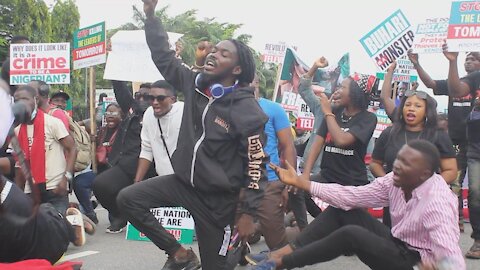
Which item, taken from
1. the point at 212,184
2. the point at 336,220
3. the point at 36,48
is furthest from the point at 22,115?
the point at 36,48

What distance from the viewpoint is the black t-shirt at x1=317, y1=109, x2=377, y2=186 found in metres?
5.93

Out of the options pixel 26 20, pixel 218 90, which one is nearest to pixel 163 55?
pixel 218 90

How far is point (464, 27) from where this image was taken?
7.61m

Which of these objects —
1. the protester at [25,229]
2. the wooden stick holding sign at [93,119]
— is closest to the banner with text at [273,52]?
the wooden stick holding sign at [93,119]

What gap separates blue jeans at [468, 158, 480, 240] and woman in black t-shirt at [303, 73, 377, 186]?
1.25m

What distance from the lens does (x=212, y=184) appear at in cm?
446

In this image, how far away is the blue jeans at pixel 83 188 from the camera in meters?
8.49

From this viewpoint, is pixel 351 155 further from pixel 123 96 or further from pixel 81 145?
pixel 81 145

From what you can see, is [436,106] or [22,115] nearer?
[22,115]

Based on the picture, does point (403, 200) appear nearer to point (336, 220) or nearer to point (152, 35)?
point (336, 220)

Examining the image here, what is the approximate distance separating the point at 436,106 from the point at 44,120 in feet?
11.6

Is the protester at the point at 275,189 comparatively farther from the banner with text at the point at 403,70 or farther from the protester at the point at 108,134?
the banner with text at the point at 403,70

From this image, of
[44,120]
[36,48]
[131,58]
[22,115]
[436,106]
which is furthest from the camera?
[36,48]

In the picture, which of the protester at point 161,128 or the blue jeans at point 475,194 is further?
the blue jeans at point 475,194
